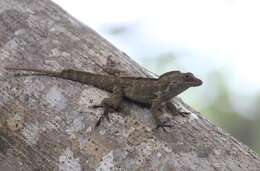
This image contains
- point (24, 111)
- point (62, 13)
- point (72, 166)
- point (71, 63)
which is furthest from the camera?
point (62, 13)

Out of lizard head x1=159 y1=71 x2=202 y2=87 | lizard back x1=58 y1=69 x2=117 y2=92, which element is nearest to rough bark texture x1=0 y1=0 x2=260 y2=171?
lizard back x1=58 y1=69 x2=117 y2=92

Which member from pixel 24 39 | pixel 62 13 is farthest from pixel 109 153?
pixel 62 13

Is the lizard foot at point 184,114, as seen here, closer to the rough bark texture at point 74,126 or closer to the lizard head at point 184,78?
the rough bark texture at point 74,126

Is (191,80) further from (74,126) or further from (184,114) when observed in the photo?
(74,126)

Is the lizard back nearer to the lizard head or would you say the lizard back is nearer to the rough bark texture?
the rough bark texture

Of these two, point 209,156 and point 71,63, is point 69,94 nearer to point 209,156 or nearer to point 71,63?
point 71,63

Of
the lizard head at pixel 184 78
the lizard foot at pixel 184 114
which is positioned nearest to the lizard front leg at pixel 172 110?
the lizard foot at pixel 184 114
